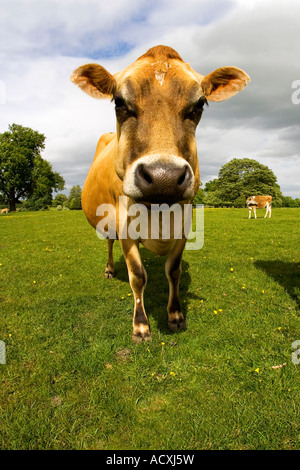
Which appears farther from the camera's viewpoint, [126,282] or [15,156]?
[15,156]

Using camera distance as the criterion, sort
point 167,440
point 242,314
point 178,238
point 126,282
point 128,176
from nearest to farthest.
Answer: point 167,440
point 128,176
point 178,238
point 242,314
point 126,282

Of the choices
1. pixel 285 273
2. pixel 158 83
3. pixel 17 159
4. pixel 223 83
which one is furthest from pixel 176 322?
pixel 17 159

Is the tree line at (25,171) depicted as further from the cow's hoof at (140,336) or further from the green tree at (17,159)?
the cow's hoof at (140,336)

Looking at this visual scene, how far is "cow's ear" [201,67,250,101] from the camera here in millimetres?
3295

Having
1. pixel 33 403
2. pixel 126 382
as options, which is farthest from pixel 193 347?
pixel 33 403

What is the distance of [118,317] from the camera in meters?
4.63

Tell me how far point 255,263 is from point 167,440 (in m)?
6.34

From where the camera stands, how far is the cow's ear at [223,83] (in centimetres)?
329

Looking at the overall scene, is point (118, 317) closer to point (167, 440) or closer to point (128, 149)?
point (167, 440)

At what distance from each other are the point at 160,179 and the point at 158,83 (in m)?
1.06

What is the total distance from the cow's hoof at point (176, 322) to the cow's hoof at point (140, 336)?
404 mm

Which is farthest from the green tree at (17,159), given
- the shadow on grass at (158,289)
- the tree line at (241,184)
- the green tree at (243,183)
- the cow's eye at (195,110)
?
the cow's eye at (195,110)

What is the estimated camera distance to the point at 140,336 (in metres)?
3.85

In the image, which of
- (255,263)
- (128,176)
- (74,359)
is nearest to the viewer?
Answer: (128,176)
